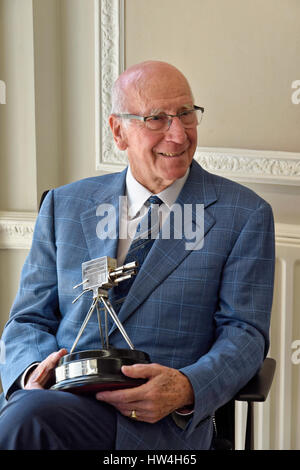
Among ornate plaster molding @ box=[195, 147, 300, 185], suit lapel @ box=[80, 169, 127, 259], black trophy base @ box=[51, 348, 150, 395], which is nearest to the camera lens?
black trophy base @ box=[51, 348, 150, 395]

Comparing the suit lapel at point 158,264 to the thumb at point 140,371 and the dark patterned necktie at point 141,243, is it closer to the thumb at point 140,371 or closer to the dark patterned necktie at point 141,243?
the dark patterned necktie at point 141,243

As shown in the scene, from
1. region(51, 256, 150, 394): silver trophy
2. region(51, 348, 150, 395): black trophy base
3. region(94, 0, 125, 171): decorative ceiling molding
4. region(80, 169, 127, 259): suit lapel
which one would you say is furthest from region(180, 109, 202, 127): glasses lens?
region(94, 0, 125, 171): decorative ceiling molding

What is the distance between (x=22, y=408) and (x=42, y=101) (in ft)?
4.57

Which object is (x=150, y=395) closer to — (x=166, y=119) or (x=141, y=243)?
(x=141, y=243)

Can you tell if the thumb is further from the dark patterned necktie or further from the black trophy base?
the dark patterned necktie

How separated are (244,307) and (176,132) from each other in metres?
0.46

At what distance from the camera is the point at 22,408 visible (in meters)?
1.48

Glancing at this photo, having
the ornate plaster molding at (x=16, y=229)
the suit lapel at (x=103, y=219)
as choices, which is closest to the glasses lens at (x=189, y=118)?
the suit lapel at (x=103, y=219)

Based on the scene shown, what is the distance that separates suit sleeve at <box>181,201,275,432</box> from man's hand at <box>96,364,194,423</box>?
0.08 meters

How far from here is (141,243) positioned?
185 centimetres

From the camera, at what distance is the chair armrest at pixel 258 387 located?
1622 mm

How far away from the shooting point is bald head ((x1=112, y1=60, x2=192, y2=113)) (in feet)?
5.92

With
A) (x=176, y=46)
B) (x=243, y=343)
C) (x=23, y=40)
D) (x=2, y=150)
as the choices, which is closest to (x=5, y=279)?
(x=2, y=150)

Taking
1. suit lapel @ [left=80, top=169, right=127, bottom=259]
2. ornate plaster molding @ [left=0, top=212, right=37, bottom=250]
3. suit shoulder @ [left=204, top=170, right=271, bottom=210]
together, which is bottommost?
ornate plaster molding @ [left=0, top=212, right=37, bottom=250]
